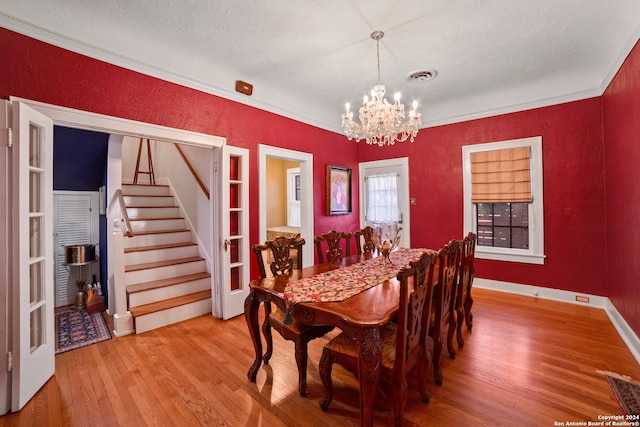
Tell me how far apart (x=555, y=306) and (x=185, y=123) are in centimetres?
476

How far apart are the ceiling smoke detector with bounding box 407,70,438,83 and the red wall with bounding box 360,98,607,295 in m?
1.21

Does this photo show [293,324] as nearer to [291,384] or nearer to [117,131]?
[291,384]

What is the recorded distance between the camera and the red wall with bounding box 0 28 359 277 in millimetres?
2051

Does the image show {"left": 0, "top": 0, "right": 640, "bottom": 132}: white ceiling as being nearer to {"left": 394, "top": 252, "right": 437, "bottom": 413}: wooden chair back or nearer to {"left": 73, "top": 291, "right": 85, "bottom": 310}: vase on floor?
{"left": 394, "top": 252, "right": 437, "bottom": 413}: wooden chair back

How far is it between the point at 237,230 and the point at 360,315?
7.61 feet

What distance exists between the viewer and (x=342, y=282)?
6.62 ft

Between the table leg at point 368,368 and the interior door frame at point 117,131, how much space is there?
233 centimetres

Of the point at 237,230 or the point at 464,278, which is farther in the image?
the point at 237,230

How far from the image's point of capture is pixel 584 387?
6.30 feet

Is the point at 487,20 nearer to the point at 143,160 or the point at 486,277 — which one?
the point at 486,277

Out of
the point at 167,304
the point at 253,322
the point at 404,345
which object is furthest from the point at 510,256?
the point at 167,304

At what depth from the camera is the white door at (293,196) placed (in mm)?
7129

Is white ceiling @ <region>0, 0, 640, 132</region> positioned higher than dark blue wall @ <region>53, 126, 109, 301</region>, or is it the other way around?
white ceiling @ <region>0, 0, 640, 132</region>

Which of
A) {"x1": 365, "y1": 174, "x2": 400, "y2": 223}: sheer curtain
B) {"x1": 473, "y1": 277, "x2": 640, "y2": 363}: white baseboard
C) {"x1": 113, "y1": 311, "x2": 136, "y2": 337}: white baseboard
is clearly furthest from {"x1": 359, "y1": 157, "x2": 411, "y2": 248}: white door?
{"x1": 113, "y1": 311, "x2": 136, "y2": 337}: white baseboard
